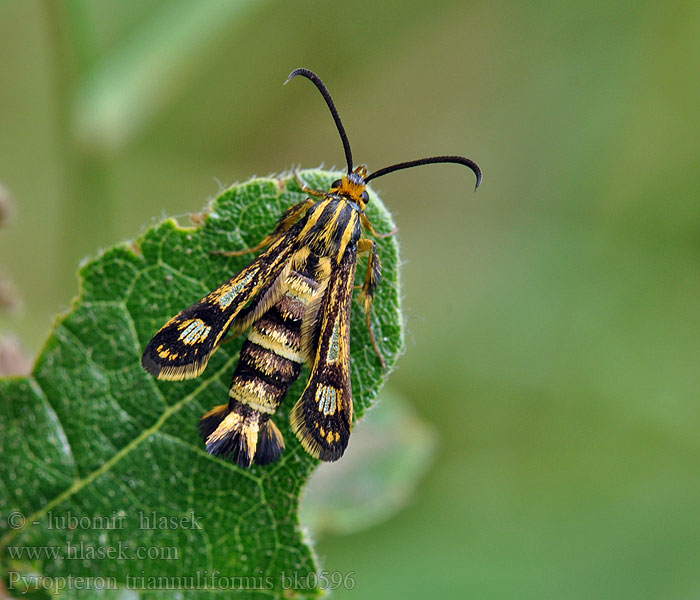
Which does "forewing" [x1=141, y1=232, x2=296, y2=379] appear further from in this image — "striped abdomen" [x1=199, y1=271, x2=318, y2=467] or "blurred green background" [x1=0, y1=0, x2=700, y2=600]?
"blurred green background" [x1=0, y1=0, x2=700, y2=600]

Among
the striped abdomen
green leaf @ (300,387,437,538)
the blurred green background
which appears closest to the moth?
the striped abdomen

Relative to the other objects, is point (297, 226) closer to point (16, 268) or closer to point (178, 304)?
point (178, 304)

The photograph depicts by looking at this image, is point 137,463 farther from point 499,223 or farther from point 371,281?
point 499,223

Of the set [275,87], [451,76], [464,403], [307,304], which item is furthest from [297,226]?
[451,76]

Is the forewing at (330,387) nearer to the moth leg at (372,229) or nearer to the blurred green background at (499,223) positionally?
the moth leg at (372,229)

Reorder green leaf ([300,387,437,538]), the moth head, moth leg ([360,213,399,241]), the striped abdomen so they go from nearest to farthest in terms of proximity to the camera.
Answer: the striped abdomen < moth leg ([360,213,399,241]) < the moth head < green leaf ([300,387,437,538])

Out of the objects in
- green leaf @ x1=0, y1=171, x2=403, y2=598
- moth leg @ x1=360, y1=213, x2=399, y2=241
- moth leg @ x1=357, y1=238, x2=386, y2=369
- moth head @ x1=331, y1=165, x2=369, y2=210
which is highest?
moth head @ x1=331, y1=165, x2=369, y2=210
